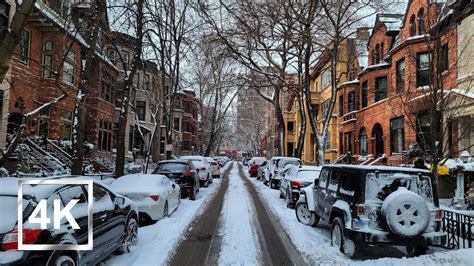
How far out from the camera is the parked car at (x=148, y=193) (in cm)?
1046

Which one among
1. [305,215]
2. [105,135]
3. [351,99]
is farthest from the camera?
[351,99]

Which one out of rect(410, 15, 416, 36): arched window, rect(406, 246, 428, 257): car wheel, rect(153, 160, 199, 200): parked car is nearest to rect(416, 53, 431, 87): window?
rect(406, 246, 428, 257): car wheel

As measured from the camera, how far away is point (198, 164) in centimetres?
2231

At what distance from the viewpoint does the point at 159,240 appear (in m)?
8.48

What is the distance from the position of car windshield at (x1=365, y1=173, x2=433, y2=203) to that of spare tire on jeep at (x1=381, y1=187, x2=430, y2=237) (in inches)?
16.3

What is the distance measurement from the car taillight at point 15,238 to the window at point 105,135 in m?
26.2

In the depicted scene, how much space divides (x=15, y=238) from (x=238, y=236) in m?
5.47

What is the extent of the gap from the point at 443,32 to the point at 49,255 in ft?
37.8

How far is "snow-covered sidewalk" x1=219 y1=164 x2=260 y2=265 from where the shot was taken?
285 inches

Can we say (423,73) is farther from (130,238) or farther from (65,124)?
(65,124)

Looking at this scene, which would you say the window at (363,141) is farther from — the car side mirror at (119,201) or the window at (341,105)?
the car side mirror at (119,201)

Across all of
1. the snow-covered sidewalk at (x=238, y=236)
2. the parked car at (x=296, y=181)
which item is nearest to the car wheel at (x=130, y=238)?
the snow-covered sidewalk at (x=238, y=236)

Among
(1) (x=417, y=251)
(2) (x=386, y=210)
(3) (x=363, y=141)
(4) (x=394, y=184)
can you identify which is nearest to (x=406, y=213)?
(2) (x=386, y=210)

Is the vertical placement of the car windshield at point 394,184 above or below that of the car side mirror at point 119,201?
above
